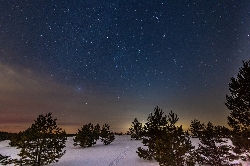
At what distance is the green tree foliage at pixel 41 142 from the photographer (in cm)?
1399

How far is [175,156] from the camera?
12.7 metres

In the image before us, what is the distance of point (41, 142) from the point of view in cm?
1462

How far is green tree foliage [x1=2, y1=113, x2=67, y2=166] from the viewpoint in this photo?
45.9 feet

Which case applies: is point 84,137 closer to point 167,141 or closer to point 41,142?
point 41,142

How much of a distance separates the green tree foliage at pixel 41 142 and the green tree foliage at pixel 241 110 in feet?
42.5

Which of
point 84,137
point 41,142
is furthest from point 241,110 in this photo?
point 84,137

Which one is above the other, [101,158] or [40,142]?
[40,142]

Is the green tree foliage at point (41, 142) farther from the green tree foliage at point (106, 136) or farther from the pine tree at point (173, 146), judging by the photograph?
the green tree foliage at point (106, 136)

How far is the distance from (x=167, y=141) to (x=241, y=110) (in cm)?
540

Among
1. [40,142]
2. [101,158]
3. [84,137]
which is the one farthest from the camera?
[84,137]

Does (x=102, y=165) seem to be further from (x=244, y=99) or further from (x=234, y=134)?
(x=244, y=99)

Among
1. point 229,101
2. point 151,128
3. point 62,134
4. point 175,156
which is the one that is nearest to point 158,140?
point 151,128

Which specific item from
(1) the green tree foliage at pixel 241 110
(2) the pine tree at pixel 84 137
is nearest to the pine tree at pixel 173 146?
(1) the green tree foliage at pixel 241 110

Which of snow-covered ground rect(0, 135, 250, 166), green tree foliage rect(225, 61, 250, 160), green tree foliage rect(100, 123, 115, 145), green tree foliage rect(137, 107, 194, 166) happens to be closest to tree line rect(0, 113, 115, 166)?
snow-covered ground rect(0, 135, 250, 166)
